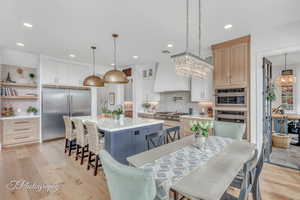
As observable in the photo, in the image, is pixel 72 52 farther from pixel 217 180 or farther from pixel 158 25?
pixel 217 180

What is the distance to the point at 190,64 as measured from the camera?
198 centimetres

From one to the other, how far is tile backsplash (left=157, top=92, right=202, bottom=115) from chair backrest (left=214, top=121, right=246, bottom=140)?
1.83m

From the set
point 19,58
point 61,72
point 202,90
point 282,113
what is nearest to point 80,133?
point 61,72

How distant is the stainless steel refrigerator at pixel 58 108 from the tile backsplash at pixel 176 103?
3.04 metres

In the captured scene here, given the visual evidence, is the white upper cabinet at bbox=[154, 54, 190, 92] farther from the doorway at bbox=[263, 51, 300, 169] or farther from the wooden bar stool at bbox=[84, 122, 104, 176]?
the wooden bar stool at bbox=[84, 122, 104, 176]

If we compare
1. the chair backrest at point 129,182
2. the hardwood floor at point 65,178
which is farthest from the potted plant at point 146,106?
the chair backrest at point 129,182

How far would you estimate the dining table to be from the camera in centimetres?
106

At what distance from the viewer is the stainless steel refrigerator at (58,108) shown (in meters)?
4.73

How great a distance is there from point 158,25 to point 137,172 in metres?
2.64

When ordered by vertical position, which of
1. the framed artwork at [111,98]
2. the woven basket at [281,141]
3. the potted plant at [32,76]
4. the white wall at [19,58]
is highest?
the white wall at [19,58]

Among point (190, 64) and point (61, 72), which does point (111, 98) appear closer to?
point (61, 72)

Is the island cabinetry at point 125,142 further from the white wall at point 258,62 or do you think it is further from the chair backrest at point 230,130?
the white wall at point 258,62

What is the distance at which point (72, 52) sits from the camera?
4.41 metres

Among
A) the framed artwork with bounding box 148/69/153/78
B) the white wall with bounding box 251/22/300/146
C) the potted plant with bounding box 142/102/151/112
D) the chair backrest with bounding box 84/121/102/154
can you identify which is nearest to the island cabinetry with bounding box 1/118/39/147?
the chair backrest with bounding box 84/121/102/154
